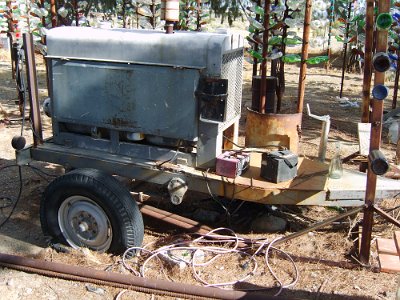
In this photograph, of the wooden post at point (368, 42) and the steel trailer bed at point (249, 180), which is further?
the wooden post at point (368, 42)

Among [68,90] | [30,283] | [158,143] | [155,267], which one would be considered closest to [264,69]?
[158,143]

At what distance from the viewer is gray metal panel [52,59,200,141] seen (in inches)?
140

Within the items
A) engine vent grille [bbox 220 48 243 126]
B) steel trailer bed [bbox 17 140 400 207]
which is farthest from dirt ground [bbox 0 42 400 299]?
engine vent grille [bbox 220 48 243 126]

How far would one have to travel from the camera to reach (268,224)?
4.08m

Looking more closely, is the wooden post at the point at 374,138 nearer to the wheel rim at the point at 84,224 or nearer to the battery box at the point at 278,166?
the battery box at the point at 278,166

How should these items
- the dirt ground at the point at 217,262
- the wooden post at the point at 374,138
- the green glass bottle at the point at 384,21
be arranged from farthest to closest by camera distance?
the dirt ground at the point at 217,262 → the wooden post at the point at 374,138 → the green glass bottle at the point at 384,21

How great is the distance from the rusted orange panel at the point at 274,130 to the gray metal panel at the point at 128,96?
3.83 feet

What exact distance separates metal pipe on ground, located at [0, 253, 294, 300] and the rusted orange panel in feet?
5.98

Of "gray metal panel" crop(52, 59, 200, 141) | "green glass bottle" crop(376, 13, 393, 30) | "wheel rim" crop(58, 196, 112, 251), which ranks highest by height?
"green glass bottle" crop(376, 13, 393, 30)

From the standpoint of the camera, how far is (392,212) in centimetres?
428

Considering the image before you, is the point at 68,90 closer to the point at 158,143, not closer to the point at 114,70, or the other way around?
the point at 114,70

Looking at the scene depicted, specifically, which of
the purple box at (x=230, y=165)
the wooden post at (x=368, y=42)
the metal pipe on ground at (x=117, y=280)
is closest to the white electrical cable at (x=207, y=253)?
the metal pipe on ground at (x=117, y=280)

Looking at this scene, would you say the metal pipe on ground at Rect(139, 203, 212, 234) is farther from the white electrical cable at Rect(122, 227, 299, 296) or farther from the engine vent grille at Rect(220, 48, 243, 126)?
the engine vent grille at Rect(220, 48, 243, 126)

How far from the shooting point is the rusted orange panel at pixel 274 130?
14.9 feet
